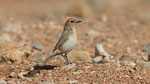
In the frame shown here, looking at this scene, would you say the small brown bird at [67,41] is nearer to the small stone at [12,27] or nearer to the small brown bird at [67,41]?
the small brown bird at [67,41]

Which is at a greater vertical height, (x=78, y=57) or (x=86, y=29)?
(x=78, y=57)

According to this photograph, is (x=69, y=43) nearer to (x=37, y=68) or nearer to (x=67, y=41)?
(x=67, y=41)

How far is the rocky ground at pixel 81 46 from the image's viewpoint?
703 cm

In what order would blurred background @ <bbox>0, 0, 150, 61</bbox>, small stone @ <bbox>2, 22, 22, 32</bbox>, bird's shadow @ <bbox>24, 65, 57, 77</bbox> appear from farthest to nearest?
small stone @ <bbox>2, 22, 22, 32</bbox> → blurred background @ <bbox>0, 0, 150, 61</bbox> → bird's shadow @ <bbox>24, 65, 57, 77</bbox>

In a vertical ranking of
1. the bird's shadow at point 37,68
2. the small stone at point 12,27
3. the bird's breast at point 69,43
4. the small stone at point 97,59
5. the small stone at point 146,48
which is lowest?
the small stone at point 146,48

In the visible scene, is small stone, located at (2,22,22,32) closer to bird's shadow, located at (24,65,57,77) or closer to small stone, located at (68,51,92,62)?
small stone, located at (68,51,92,62)

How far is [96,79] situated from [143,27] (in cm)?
932

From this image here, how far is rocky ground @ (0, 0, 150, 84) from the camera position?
23.1 feet

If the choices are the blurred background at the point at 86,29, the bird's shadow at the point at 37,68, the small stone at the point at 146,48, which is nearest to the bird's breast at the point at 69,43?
the bird's shadow at the point at 37,68

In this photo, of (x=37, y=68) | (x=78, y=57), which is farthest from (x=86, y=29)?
(x=37, y=68)

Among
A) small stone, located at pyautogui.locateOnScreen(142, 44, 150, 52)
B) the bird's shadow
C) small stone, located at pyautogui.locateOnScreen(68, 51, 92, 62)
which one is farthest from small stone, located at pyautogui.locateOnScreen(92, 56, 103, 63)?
small stone, located at pyautogui.locateOnScreen(142, 44, 150, 52)

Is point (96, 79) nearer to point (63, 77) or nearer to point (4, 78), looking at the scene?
point (63, 77)

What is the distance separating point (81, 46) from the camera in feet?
39.9

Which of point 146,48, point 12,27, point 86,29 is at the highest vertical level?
point 12,27
